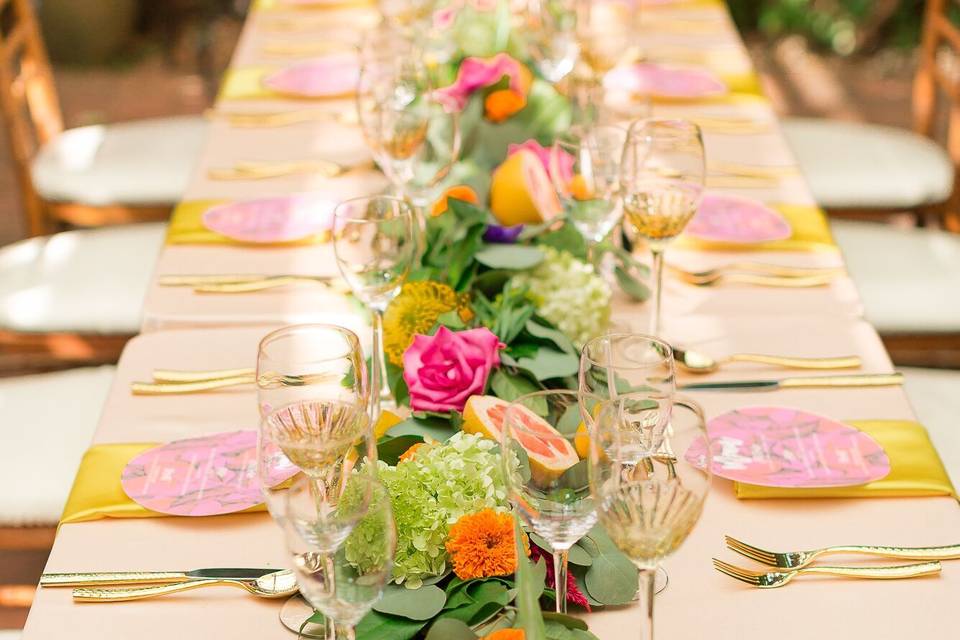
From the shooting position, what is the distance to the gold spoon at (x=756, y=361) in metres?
1.55

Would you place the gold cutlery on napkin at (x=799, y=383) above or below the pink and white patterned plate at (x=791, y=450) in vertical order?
below

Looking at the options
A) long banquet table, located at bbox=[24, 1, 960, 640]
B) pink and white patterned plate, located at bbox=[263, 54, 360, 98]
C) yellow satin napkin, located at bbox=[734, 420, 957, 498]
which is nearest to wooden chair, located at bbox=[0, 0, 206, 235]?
pink and white patterned plate, located at bbox=[263, 54, 360, 98]

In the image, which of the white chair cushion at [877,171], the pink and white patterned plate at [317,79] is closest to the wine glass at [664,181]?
the pink and white patterned plate at [317,79]

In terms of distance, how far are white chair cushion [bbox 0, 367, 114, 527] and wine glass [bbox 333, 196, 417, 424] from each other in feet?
2.15

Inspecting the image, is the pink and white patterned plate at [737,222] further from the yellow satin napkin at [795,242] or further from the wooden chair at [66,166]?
the wooden chair at [66,166]

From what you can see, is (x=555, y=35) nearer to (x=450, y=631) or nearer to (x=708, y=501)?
(x=708, y=501)

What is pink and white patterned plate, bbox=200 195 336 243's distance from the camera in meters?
1.96

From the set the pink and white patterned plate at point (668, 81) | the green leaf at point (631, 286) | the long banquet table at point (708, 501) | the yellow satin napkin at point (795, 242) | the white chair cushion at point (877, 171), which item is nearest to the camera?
the long banquet table at point (708, 501)

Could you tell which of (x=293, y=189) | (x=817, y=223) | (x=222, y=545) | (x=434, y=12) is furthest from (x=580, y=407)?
(x=434, y=12)

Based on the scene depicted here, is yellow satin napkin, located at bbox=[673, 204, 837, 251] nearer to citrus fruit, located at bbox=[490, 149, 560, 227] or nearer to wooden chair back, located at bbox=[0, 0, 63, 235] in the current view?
citrus fruit, located at bbox=[490, 149, 560, 227]

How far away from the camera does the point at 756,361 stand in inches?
61.7

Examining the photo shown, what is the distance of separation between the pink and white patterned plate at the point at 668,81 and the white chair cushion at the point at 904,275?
0.42m

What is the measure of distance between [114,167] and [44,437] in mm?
1201

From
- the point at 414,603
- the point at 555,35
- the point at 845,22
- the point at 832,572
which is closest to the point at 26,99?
the point at 555,35
